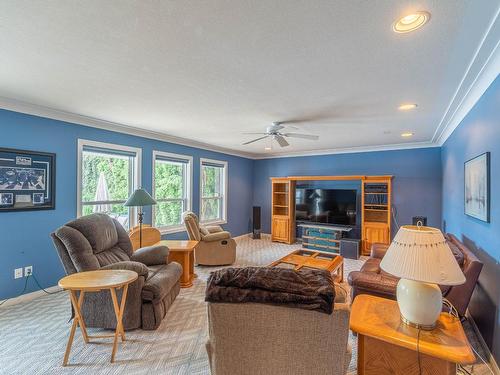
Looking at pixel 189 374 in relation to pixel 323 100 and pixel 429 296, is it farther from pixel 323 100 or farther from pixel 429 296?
pixel 323 100

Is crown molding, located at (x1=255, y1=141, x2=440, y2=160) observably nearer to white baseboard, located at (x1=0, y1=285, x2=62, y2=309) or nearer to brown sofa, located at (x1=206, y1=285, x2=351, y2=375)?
brown sofa, located at (x1=206, y1=285, x2=351, y2=375)

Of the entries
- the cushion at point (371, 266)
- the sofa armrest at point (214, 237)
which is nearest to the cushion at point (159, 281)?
the sofa armrest at point (214, 237)

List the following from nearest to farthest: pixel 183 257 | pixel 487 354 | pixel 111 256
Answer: pixel 487 354 < pixel 111 256 < pixel 183 257

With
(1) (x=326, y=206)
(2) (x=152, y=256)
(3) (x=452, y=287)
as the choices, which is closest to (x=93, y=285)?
(2) (x=152, y=256)

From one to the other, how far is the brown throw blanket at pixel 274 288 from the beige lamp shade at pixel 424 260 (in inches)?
16.2

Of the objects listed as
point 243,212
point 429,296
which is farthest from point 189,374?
point 243,212

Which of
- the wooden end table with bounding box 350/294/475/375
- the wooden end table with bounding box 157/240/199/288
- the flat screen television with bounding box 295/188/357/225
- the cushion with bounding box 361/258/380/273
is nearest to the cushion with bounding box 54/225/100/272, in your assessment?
the wooden end table with bounding box 157/240/199/288

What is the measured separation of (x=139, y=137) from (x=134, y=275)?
3.08m

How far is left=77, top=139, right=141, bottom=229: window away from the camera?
3984 mm

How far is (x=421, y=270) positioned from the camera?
1397 millimetres

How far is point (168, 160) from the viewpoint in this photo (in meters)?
5.34

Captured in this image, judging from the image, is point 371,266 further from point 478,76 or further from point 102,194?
point 102,194

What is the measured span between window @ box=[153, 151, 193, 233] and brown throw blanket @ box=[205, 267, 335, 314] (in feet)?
12.7

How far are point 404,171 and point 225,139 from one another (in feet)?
12.8
